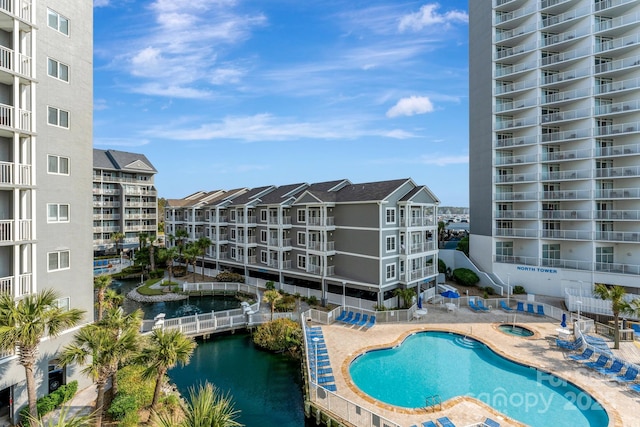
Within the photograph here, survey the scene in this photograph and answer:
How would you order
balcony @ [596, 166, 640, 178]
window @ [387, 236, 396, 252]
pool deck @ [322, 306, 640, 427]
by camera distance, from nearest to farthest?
pool deck @ [322, 306, 640, 427] → window @ [387, 236, 396, 252] → balcony @ [596, 166, 640, 178]

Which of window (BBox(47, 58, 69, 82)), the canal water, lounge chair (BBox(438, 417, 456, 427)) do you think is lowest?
the canal water

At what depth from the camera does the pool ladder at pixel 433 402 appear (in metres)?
14.0

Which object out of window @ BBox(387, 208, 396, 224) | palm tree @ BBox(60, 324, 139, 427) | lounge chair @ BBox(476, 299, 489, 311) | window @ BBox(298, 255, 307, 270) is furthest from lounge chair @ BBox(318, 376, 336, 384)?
lounge chair @ BBox(476, 299, 489, 311)

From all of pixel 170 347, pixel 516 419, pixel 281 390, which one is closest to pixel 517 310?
pixel 516 419

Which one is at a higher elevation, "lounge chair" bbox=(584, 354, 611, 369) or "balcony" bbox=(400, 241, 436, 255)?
"balcony" bbox=(400, 241, 436, 255)

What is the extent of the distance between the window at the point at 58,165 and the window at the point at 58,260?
139 inches

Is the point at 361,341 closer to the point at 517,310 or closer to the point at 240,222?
the point at 517,310

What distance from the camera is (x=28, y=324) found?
35.6 ft

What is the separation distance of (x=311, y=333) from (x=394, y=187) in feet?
46.2

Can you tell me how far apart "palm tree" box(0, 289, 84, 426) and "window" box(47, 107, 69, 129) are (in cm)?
735

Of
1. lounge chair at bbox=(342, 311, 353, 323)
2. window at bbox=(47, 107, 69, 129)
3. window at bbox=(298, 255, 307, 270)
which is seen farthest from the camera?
window at bbox=(298, 255, 307, 270)

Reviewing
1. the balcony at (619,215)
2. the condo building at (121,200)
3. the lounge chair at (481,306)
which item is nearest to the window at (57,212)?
the lounge chair at (481,306)

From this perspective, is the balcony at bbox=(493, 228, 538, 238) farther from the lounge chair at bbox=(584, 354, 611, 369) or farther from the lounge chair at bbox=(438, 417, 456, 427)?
the lounge chair at bbox=(438, 417, 456, 427)

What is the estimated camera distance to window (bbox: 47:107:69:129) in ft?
46.3
